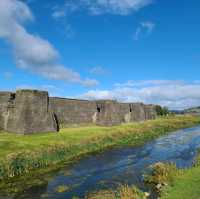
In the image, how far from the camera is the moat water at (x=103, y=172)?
17016mm

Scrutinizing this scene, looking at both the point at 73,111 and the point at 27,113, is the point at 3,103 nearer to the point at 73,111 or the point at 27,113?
the point at 27,113

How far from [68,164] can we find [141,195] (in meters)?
10.3

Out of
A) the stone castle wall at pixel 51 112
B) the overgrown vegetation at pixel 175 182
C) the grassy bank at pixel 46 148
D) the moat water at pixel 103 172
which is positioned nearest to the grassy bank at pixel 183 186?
the overgrown vegetation at pixel 175 182

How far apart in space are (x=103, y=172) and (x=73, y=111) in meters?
23.2

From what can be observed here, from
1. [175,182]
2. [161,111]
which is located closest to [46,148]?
Result: [175,182]

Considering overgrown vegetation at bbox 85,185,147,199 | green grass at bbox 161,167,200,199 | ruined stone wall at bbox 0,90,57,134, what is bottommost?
overgrown vegetation at bbox 85,185,147,199

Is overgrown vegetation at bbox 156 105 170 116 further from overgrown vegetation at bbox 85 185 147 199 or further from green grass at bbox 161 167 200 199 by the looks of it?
overgrown vegetation at bbox 85 185 147 199

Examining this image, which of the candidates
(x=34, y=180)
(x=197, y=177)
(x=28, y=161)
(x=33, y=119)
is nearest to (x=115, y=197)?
(x=197, y=177)

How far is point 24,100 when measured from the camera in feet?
107

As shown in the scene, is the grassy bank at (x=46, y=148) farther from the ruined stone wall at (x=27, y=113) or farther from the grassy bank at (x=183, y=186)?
→ the grassy bank at (x=183, y=186)

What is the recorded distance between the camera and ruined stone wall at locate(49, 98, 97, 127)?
135ft

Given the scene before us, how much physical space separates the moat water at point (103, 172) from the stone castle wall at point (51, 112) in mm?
9338

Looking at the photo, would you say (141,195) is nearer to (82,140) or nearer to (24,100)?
(82,140)

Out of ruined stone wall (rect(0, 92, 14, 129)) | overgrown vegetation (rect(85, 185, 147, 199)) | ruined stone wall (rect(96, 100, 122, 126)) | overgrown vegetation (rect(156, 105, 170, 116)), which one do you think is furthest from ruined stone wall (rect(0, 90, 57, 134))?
overgrown vegetation (rect(156, 105, 170, 116))
